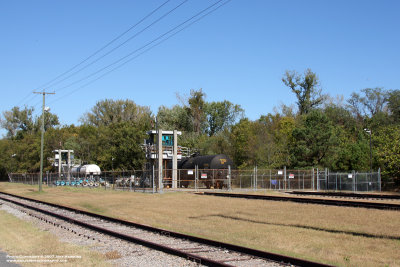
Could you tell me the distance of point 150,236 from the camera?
15.0m

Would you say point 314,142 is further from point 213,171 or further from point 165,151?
point 165,151

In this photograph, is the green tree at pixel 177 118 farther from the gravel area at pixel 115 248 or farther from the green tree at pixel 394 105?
the gravel area at pixel 115 248

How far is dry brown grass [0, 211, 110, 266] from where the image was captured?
10.8m

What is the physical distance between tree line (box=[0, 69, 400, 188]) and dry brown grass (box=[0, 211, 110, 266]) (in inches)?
1195

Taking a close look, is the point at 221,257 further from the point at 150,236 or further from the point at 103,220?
the point at 103,220

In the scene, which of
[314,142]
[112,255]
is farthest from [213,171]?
[112,255]

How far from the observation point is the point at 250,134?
75438 mm

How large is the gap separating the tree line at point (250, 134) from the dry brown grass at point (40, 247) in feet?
99.5

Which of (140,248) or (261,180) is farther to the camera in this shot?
(261,180)

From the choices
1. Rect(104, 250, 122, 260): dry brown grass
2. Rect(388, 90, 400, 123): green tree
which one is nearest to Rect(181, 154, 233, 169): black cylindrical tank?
Rect(104, 250, 122, 260): dry brown grass

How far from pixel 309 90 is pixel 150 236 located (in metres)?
78.2

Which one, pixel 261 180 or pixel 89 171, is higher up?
pixel 89 171

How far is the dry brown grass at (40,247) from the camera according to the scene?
10773 millimetres

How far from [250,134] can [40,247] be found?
210ft
